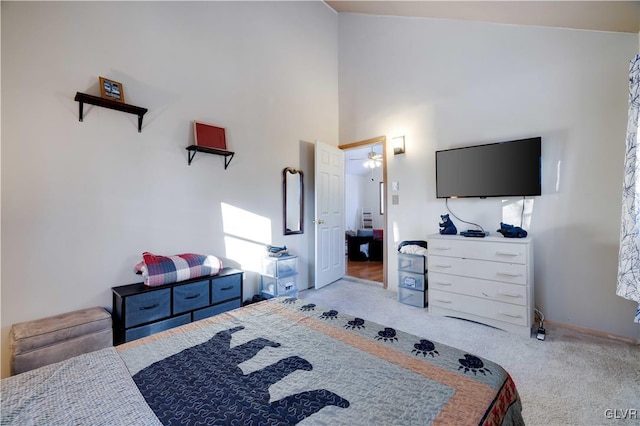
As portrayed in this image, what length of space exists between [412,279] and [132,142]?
10.8 feet

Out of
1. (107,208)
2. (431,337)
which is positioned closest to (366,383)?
(431,337)

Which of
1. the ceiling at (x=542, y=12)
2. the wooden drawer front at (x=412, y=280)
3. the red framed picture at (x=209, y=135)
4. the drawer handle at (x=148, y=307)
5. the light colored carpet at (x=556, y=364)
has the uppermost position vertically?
the ceiling at (x=542, y=12)

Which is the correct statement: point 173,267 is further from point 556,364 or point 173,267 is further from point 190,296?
point 556,364

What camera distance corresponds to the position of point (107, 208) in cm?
230

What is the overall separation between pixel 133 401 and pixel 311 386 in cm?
55

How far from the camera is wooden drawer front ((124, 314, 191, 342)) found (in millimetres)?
2108

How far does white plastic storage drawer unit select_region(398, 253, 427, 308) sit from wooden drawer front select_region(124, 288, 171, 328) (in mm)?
Answer: 2580

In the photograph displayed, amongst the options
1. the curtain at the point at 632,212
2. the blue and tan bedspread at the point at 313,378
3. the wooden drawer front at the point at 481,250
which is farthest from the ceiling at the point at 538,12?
the blue and tan bedspread at the point at 313,378

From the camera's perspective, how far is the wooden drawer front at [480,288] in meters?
2.55

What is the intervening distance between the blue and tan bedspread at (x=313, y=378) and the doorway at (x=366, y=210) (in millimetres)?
2978

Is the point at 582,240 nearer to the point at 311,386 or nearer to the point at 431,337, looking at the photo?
the point at 431,337

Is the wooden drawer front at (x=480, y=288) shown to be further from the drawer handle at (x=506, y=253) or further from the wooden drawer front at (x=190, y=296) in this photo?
the wooden drawer front at (x=190, y=296)

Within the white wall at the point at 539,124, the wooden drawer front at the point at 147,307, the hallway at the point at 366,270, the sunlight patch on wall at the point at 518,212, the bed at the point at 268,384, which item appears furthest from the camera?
the hallway at the point at 366,270

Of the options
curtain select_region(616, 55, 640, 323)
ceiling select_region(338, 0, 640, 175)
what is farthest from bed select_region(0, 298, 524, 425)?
ceiling select_region(338, 0, 640, 175)
